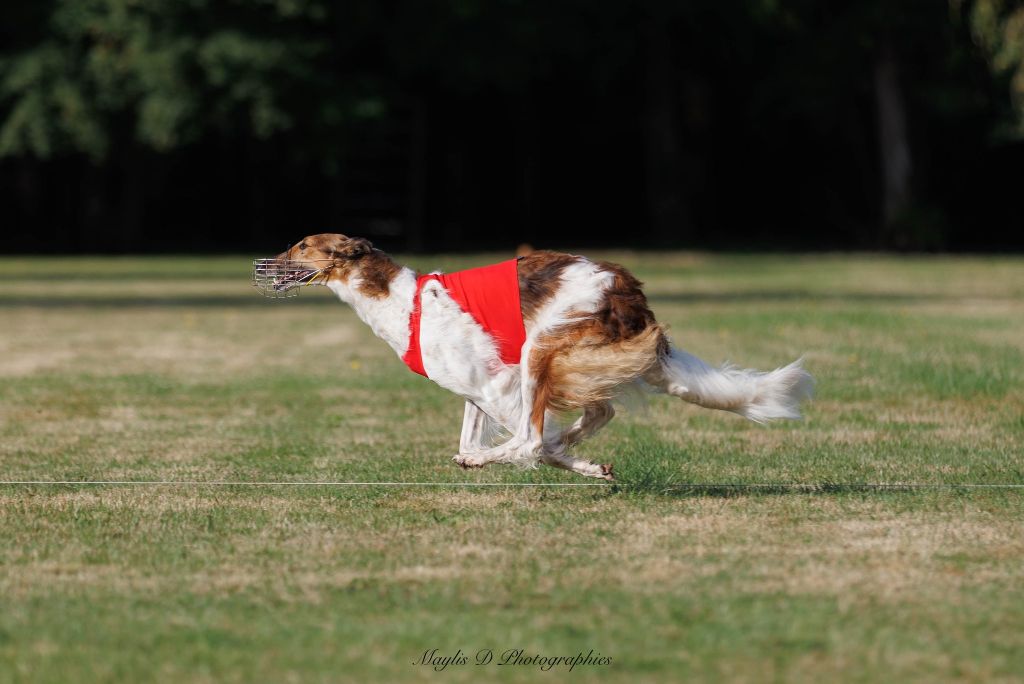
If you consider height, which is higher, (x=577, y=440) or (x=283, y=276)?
(x=283, y=276)

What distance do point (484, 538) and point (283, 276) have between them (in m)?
1.97

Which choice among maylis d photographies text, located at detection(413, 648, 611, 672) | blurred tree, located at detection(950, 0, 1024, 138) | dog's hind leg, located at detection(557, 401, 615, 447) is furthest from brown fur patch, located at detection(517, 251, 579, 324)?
blurred tree, located at detection(950, 0, 1024, 138)

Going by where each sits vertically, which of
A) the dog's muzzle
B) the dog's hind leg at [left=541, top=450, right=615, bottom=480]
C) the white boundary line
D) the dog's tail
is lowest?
the white boundary line

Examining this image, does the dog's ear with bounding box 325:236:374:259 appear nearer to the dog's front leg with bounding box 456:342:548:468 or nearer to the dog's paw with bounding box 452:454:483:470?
the dog's front leg with bounding box 456:342:548:468

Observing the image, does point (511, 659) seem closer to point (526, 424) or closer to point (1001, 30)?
point (526, 424)

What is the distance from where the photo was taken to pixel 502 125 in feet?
148

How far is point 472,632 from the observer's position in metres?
5.12

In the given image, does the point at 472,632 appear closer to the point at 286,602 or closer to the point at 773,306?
the point at 286,602

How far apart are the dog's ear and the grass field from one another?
3.98 ft

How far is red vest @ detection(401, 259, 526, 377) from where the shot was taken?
7.48m

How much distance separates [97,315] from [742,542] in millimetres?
15395

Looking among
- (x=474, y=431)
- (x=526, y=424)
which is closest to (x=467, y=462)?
(x=474, y=431)

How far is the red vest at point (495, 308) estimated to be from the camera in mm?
7477

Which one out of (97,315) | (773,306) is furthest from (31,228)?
(773,306)
